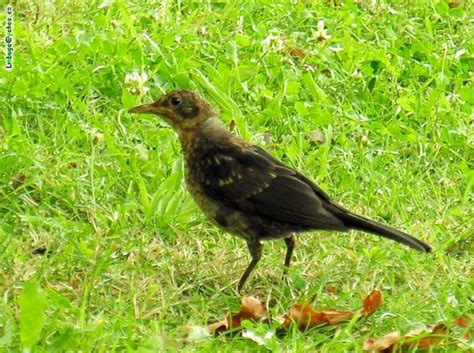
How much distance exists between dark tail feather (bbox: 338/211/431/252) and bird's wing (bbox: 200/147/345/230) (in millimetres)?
54

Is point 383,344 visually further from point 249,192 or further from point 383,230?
point 249,192

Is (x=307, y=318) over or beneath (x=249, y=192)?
beneath

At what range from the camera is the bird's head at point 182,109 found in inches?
260

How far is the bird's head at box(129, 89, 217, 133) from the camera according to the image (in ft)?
21.7

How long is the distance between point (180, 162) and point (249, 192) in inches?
31.1

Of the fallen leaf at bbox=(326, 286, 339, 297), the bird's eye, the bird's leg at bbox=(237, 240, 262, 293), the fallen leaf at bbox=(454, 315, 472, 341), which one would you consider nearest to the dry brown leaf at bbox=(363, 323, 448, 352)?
the fallen leaf at bbox=(454, 315, 472, 341)

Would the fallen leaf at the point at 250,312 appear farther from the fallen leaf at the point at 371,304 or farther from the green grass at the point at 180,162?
the fallen leaf at the point at 371,304

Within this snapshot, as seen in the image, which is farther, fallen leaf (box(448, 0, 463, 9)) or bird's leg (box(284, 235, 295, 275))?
fallen leaf (box(448, 0, 463, 9))

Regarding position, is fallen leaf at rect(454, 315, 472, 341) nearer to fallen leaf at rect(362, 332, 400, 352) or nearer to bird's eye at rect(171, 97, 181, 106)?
fallen leaf at rect(362, 332, 400, 352)

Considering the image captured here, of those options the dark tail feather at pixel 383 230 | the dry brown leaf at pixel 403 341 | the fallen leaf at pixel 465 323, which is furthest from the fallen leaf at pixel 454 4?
the dry brown leaf at pixel 403 341

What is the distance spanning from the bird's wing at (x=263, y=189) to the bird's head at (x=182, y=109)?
24cm

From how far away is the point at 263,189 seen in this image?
628 centimetres

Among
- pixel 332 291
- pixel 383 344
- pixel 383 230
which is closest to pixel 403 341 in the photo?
pixel 383 344

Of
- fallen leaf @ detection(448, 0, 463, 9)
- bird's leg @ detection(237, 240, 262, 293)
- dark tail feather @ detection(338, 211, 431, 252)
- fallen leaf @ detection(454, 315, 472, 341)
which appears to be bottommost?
fallen leaf @ detection(454, 315, 472, 341)
